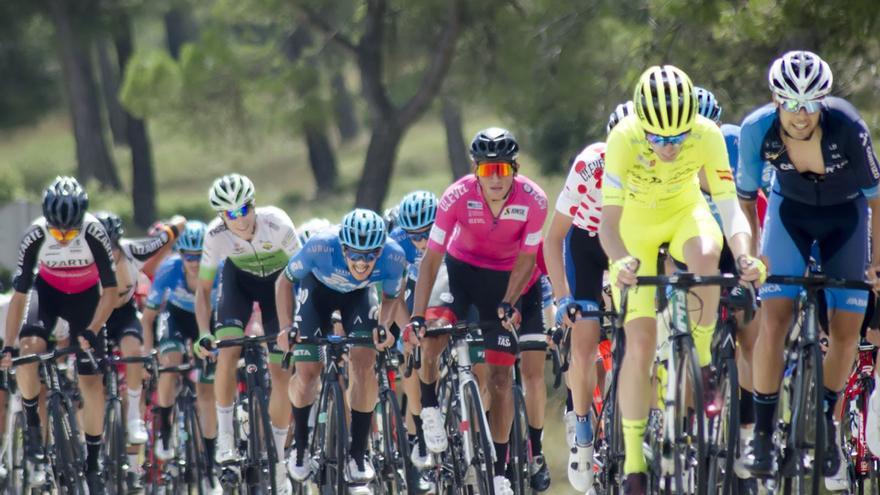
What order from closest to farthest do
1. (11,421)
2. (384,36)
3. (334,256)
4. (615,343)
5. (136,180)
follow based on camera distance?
(615,343), (334,256), (11,421), (384,36), (136,180)

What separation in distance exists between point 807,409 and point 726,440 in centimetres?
41

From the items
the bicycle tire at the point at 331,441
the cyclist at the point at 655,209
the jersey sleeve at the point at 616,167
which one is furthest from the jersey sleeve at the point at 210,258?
the jersey sleeve at the point at 616,167

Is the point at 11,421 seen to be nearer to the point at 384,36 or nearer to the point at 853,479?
the point at 853,479

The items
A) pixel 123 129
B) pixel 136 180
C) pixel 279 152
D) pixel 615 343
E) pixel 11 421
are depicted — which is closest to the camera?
pixel 615 343

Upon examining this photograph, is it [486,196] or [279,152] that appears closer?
[486,196]

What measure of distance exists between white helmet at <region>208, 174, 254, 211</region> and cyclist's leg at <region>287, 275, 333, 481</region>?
0.88m

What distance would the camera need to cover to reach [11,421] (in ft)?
33.8

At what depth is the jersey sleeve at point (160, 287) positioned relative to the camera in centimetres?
1159

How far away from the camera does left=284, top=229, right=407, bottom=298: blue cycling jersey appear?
9083 mm

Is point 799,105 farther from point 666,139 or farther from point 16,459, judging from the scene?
point 16,459

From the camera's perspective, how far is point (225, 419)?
32.6 ft

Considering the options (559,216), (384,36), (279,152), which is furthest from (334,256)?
(279,152)

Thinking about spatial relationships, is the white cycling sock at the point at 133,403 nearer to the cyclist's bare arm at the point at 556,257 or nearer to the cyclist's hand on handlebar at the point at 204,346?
the cyclist's hand on handlebar at the point at 204,346

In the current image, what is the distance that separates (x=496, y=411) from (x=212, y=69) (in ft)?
53.3
